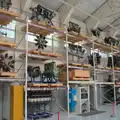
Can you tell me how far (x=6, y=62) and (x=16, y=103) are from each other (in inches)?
81.5

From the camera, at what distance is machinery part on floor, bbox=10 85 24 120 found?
8.41 m

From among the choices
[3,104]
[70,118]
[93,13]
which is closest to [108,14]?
[93,13]

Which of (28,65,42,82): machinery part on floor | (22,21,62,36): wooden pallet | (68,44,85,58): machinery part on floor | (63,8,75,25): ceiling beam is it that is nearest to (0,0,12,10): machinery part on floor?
(22,21,62,36): wooden pallet

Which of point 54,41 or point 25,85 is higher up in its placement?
point 54,41

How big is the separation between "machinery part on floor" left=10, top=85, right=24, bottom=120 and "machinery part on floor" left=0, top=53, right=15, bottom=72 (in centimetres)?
101

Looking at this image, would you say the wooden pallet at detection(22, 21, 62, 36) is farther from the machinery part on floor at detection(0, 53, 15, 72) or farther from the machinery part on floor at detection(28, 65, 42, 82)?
the machinery part on floor at detection(28, 65, 42, 82)

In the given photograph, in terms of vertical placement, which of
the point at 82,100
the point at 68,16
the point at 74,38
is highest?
the point at 68,16

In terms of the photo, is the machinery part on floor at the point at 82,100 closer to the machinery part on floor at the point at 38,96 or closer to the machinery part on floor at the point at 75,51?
the machinery part on floor at the point at 38,96

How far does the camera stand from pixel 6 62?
9.45 meters

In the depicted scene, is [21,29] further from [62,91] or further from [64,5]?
[62,91]

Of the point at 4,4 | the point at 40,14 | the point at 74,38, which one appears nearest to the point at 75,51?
the point at 74,38

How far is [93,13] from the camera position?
1464 centimetres

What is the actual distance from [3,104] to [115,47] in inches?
378

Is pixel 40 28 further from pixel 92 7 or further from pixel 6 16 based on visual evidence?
pixel 92 7
